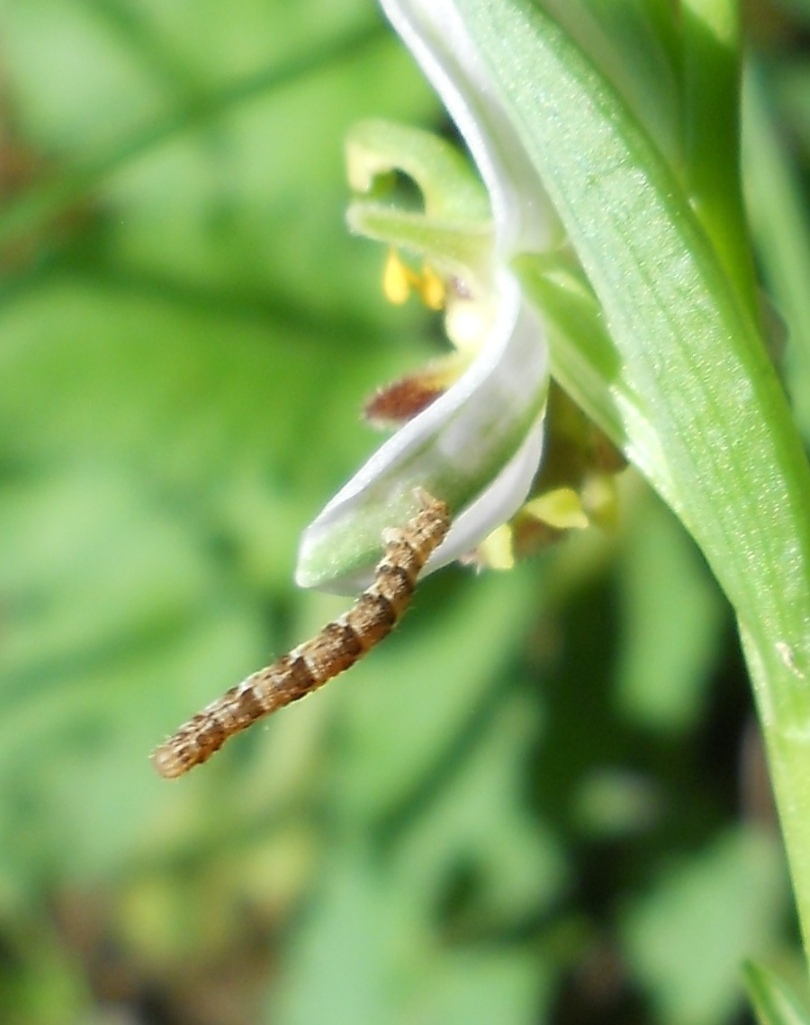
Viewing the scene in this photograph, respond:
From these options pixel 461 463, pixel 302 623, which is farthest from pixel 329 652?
pixel 302 623

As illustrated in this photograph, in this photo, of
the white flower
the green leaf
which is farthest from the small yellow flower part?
the green leaf

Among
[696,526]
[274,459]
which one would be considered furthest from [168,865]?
[696,526]

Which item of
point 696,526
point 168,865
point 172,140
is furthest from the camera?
point 168,865

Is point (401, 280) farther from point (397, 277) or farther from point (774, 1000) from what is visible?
point (774, 1000)

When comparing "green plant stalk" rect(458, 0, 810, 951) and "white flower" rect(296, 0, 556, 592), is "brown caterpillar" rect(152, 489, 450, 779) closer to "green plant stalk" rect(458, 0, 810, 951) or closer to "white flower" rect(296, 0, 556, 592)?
"white flower" rect(296, 0, 556, 592)

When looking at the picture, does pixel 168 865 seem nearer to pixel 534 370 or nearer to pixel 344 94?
pixel 344 94

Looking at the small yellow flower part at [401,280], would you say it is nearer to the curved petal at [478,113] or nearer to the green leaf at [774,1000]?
the curved petal at [478,113]

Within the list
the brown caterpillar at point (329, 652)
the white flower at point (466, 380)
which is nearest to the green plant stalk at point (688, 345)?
the white flower at point (466, 380)
